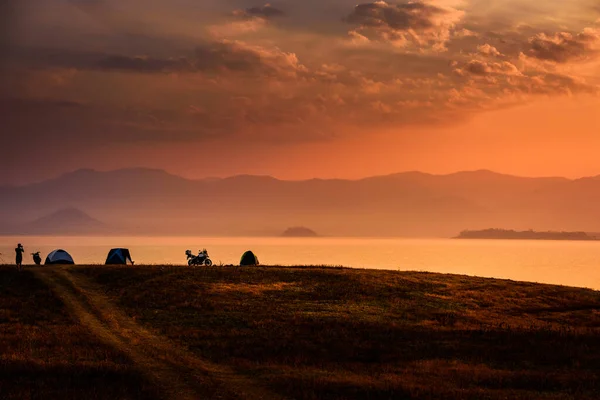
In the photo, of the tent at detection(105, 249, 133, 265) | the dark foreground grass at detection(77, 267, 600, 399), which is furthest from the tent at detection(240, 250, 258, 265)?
the dark foreground grass at detection(77, 267, 600, 399)

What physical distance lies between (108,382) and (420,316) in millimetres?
26581

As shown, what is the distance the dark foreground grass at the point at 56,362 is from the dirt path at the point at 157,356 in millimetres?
842

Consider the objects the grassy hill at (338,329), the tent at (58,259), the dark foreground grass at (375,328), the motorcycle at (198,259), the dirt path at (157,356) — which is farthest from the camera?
the tent at (58,259)

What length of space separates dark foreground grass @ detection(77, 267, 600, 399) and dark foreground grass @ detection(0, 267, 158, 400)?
5.04 metres

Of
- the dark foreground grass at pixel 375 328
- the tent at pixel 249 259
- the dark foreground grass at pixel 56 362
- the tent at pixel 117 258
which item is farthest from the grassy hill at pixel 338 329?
the tent at pixel 249 259

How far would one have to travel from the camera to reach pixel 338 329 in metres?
44.3

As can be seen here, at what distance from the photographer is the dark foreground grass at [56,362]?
2912 cm

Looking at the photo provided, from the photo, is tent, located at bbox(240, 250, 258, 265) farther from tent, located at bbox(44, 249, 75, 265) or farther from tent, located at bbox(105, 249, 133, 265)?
tent, located at bbox(44, 249, 75, 265)

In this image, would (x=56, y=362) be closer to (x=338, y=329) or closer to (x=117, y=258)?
(x=338, y=329)

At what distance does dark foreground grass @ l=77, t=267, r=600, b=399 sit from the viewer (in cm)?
3127

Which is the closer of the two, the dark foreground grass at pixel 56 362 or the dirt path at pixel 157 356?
the dirt path at pixel 157 356

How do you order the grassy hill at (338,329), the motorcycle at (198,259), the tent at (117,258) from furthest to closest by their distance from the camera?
the tent at (117,258)
the motorcycle at (198,259)
the grassy hill at (338,329)

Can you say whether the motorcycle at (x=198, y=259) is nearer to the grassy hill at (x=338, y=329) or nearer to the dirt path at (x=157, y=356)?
the grassy hill at (x=338, y=329)

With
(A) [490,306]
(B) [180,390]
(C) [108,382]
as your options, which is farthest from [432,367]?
(A) [490,306]
